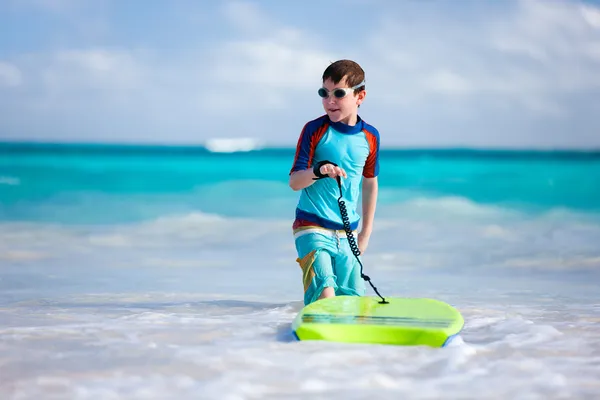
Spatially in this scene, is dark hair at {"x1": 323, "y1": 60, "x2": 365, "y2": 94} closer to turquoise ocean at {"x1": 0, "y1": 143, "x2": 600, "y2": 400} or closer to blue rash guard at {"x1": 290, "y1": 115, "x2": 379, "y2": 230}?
blue rash guard at {"x1": 290, "y1": 115, "x2": 379, "y2": 230}

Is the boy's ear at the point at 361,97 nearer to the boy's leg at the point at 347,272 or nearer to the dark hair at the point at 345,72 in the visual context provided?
the dark hair at the point at 345,72

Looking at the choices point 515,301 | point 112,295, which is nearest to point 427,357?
point 515,301

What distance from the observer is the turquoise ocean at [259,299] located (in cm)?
264

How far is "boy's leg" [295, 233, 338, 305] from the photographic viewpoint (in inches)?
140

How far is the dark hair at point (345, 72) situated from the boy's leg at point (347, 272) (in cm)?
66

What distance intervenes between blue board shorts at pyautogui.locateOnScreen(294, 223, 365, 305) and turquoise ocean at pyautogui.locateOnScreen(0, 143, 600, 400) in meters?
0.22

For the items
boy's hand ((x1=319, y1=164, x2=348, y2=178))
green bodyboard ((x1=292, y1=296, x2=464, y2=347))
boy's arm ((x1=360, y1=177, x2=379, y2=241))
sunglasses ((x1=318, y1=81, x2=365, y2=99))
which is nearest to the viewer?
green bodyboard ((x1=292, y1=296, x2=464, y2=347))

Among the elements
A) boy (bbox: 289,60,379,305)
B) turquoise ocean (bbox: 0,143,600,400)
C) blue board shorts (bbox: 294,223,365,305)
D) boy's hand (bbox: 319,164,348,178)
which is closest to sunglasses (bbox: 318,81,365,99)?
boy (bbox: 289,60,379,305)

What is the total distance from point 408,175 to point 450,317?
14391mm

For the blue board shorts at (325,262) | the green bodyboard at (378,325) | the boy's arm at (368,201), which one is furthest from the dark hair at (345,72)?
the green bodyboard at (378,325)

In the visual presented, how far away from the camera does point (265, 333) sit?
3.31 m

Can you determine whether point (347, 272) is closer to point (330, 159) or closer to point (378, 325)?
point (330, 159)

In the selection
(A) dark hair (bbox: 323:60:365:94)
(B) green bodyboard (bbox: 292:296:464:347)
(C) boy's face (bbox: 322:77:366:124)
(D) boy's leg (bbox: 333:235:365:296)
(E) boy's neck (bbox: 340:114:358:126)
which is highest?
(A) dark hair (bbox: 323:60:365:94)

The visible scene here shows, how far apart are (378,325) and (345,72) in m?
1.10
